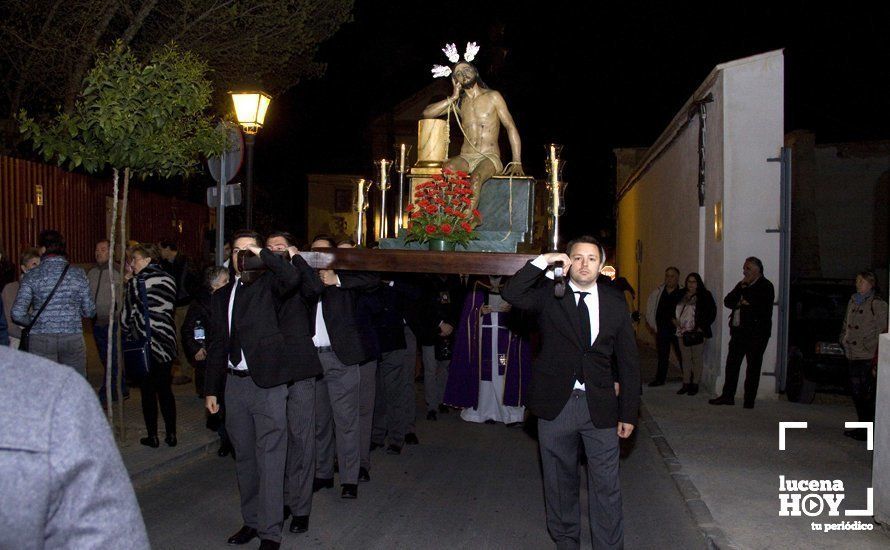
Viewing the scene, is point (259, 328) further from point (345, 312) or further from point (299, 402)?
point (345, 312)

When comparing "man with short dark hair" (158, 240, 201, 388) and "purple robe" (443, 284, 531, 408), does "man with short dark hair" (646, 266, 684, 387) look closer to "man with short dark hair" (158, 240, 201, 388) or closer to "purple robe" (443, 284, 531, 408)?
"purple robe" (443, 284, 531, 408)

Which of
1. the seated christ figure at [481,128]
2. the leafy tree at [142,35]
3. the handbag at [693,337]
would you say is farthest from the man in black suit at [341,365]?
the handbag at [693,337]

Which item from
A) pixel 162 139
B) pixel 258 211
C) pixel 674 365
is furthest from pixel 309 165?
pixel 162 139

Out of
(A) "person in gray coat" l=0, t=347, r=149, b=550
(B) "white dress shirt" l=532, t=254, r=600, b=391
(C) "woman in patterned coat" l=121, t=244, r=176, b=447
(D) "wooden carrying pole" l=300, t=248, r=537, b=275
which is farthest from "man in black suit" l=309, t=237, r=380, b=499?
(A) "person in gray coat" l=0, t=347, r=149, b=550

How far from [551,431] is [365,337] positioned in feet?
9.55

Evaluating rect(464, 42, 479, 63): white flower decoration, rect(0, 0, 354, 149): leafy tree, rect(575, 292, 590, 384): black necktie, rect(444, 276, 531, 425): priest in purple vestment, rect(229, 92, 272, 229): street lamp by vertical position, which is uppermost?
rect(0, 0, 354, 149): leafy tree

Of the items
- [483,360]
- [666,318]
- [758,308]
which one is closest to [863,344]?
[758,308]

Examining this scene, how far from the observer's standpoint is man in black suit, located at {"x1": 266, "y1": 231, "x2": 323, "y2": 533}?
6480mm

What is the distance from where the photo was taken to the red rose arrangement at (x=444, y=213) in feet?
25.4

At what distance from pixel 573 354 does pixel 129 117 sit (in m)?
4.98

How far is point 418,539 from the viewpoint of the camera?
6.58 m

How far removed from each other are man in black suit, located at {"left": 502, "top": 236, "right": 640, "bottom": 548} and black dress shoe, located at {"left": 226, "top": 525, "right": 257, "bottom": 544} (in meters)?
2.08

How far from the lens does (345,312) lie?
25.7 ft

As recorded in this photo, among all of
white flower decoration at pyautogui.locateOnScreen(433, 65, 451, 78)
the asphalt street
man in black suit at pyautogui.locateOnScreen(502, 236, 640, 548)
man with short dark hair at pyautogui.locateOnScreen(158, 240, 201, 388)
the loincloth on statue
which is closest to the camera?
man in black suit at pyautogui.locateOnScreen(502, 236, 640, 548)
